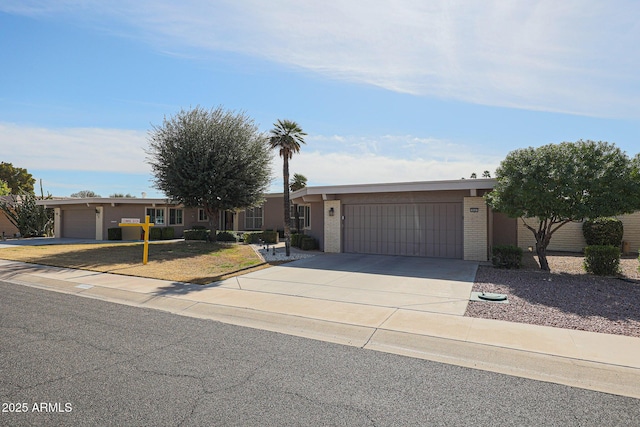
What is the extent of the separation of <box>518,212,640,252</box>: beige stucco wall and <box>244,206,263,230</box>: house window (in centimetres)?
1889

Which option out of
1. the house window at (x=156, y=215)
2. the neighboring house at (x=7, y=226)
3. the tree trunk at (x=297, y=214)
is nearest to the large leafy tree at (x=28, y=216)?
the neighboring house at (x=7, y=226)

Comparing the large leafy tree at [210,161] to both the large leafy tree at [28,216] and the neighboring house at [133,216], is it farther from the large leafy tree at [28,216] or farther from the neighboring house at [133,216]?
the large leafy tree at [28,216]

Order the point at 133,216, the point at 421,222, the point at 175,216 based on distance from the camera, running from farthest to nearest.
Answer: the point at 175,216
the point at 133,216
the point at 421,222

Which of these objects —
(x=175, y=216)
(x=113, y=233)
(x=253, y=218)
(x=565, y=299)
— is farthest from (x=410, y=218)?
(x=113, y=233)

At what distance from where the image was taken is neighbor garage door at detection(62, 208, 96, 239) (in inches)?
1123

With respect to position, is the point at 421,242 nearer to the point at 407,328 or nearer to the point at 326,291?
the point at 326,291

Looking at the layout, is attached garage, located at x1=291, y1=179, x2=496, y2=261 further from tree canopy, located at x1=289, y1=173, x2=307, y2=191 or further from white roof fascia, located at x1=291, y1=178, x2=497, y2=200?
tree canopy, located at x1=289, y1=173, x2=307, y2=191

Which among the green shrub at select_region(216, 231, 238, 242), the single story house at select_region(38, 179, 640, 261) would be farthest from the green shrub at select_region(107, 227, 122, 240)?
the single story house at select_region(38, 179, 640, 261)

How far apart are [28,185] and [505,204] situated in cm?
7000

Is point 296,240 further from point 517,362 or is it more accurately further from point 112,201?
point 517,362

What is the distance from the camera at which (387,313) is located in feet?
24.7

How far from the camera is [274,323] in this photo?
7.03 meters

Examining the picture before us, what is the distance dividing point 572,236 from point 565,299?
36.5 ft

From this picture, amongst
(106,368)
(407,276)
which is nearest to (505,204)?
(407,276)
